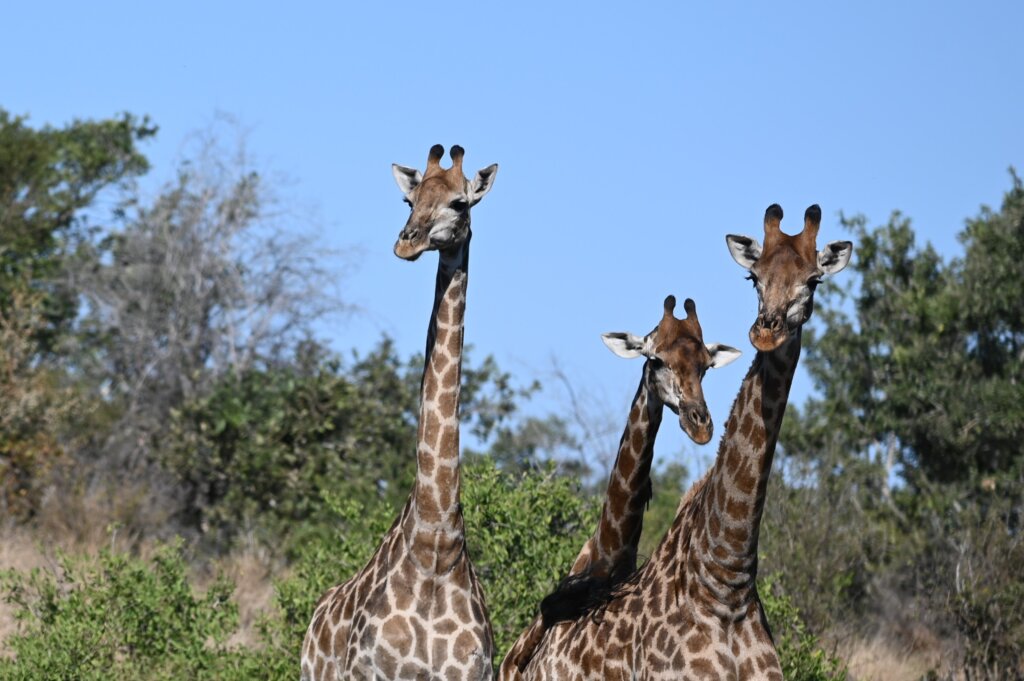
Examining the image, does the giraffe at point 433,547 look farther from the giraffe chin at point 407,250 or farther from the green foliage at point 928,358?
the green foliage at point 928,358

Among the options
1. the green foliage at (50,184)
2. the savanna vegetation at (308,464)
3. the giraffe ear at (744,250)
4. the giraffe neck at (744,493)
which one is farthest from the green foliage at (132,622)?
the green foliage at (50,184)

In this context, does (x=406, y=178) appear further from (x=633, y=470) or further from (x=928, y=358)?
(x=928, y=358)

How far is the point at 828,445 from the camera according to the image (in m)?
21.2

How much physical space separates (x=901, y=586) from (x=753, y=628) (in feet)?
44.5

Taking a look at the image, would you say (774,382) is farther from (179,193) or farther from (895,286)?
(179,193)

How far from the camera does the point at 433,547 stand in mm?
8508

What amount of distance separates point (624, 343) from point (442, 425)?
1.19m

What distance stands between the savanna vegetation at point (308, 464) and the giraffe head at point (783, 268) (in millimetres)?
4406

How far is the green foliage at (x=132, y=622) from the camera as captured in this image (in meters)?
11.5

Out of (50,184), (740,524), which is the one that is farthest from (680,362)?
(50,184)

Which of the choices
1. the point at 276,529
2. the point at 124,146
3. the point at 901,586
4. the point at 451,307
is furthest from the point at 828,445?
the point at 124,146

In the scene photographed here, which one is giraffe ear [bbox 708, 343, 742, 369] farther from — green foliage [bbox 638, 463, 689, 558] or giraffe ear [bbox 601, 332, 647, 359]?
green foliage [bbox 638, 463, 689, 558]

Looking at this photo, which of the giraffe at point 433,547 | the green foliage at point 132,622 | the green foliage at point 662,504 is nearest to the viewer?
the giraffe at point 433,547

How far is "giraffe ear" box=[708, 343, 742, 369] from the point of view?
934 cm
